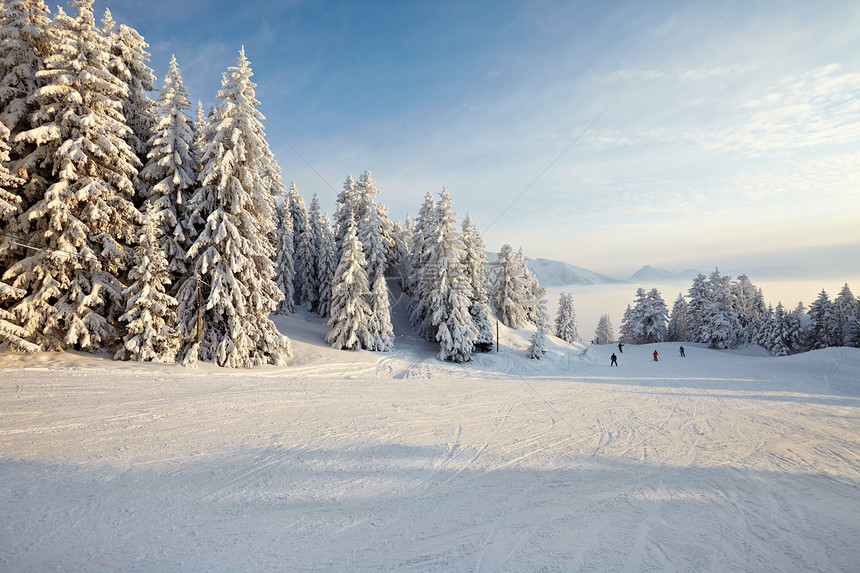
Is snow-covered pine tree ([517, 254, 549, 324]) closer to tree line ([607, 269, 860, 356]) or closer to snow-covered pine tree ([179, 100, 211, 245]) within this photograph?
tree line ([607, 269, 860, 356])

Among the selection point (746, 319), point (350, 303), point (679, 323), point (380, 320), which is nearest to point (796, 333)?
point (746, 319)

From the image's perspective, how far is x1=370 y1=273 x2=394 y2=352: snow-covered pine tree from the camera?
28.8 meters

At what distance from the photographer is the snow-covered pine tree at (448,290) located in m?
29.4

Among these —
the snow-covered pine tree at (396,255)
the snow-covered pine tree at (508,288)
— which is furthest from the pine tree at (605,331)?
the snow-covered pine tree at (396,255)

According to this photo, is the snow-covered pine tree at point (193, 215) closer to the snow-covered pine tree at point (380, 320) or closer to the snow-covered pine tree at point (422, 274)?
the snow-covered pine tree at point (380, 320)

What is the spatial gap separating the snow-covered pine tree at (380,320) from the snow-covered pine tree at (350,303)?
0.49 m

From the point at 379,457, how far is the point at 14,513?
5936mm

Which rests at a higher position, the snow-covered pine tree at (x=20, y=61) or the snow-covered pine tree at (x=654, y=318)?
the snow-covered pine tree at (x=20, y=61)

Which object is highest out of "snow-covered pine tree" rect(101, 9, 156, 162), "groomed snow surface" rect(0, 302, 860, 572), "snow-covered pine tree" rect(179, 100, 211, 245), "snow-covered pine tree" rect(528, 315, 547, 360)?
"snow-covered pine tree" rect(101, 9, 156, 162)

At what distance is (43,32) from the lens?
17.2m

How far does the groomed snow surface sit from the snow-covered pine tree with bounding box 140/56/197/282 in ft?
22.9

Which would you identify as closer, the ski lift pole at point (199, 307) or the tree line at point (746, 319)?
the ski lift pole at point (199, 307)

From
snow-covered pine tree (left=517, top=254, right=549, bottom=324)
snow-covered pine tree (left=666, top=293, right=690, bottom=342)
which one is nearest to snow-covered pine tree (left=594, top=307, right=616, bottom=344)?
snow-covered pine tree (left=666, top=293, right=690, bottom=342)

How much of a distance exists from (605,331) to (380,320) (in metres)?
76.0
